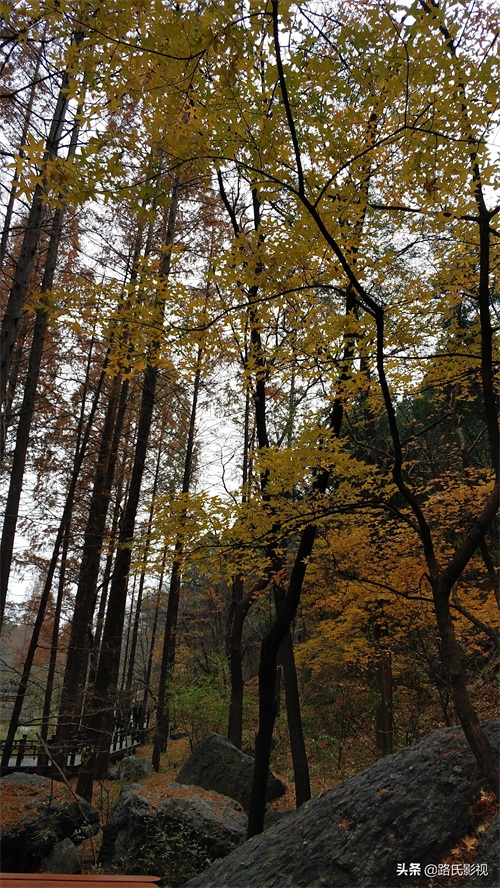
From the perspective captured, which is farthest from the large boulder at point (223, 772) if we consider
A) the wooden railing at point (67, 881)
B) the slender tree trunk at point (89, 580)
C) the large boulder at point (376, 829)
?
the wooden railing at point (67, 881)

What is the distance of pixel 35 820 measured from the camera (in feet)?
22.1

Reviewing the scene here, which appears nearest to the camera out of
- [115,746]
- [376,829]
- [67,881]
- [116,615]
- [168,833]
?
[67,881]

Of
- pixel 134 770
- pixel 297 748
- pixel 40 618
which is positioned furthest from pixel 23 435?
pixel 134 770

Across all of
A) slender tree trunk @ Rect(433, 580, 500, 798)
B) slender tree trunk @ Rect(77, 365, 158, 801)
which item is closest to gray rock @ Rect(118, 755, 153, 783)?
slender tree trunk @ Rect(77, 365, 158, 801)

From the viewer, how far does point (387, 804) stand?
391 centimetres

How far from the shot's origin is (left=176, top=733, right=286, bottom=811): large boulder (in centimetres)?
855

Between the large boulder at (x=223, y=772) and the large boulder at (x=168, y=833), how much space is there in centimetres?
159

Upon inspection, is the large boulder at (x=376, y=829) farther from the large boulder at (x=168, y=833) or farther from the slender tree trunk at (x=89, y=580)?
the slender tree trunk at (x=89, y=580)

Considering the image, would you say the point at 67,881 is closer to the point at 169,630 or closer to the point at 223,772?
the point at 223,772

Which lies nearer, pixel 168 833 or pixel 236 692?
pixel 168 833

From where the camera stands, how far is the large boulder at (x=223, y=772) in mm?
8555

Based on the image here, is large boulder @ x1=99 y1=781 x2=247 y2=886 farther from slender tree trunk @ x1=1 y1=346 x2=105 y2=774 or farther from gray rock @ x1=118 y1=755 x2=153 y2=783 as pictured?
gray rock @ x1=118 y1=755 x2=153 y2=783

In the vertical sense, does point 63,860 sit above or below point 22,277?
below

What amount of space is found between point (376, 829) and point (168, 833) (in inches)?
147
